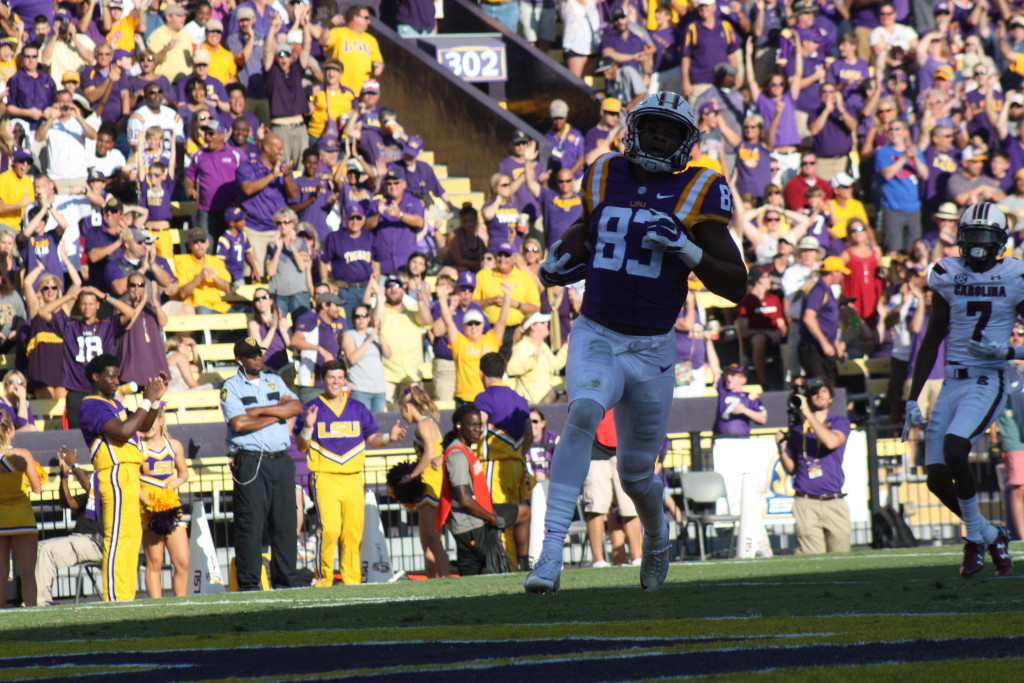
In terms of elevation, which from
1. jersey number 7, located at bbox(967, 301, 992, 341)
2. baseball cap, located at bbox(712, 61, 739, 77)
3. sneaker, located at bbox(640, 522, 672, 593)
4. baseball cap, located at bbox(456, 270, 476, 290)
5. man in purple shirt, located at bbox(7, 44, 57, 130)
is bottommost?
sneaker, located at bbox(640, 522, 672, 593)

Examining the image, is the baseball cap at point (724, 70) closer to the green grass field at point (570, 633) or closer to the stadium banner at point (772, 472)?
the stadium banner at point (772, 472)

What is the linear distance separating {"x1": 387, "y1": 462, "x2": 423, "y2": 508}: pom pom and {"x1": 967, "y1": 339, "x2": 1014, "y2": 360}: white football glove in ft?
16.7

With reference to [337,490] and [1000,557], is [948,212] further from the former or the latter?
[1000,557]

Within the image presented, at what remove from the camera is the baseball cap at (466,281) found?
15.4m

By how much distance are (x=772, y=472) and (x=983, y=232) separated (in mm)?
5284

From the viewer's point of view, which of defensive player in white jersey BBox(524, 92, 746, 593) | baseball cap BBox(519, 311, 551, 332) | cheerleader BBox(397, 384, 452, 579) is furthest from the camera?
baseball cap BBox(519, 311, 551, 332)

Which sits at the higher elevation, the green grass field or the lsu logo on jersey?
the lsu logo on jersey

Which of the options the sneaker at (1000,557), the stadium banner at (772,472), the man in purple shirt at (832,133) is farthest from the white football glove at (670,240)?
the man in purple shirt at (832,133)

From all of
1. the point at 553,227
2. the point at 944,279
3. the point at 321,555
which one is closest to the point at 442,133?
the point at 553,227

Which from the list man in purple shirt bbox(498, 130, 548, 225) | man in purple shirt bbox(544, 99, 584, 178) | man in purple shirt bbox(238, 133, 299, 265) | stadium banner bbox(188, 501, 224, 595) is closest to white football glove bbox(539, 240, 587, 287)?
stadium banner bbox(188, 501, 224, 595)

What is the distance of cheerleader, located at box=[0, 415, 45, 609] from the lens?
11.0 meters

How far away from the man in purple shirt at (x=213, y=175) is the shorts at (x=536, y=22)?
6273mm

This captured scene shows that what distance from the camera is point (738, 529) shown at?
13.4 meters

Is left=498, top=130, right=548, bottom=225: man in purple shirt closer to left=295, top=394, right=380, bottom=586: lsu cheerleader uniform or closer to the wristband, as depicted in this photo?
left=295, top=394, right=380, bottom=586: lsu cheerleader uniform
